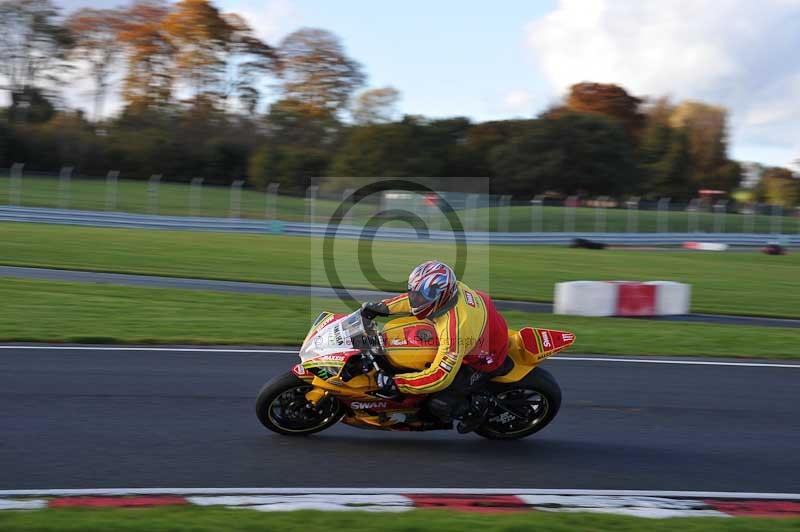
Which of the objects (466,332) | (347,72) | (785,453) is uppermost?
(347,72)

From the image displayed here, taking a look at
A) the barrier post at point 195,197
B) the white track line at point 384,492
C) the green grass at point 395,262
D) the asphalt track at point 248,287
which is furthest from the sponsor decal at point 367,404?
the barrier post at point 195,197

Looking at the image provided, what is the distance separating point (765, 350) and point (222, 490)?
10048mm

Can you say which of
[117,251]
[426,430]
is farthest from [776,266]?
[426,430]

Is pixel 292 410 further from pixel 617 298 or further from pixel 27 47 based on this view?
pixel 27 47

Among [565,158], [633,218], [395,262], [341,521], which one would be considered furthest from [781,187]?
[341,521]

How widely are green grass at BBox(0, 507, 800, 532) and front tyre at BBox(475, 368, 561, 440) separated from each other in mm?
2027

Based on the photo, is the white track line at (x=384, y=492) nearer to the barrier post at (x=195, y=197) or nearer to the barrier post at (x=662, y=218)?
the barrier post at (x=195, y=197)

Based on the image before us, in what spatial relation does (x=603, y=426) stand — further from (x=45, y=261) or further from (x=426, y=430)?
(x=45, y=261)

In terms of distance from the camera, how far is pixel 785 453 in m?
8.10

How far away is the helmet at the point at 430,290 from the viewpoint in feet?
24.0

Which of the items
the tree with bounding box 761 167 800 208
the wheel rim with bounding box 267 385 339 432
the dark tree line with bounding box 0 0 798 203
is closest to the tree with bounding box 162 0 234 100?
the dark tree line with bounding box 0 0 798 203

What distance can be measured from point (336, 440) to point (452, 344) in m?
1.48

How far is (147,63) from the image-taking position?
60906 mm

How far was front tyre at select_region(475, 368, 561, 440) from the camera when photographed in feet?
25.7
